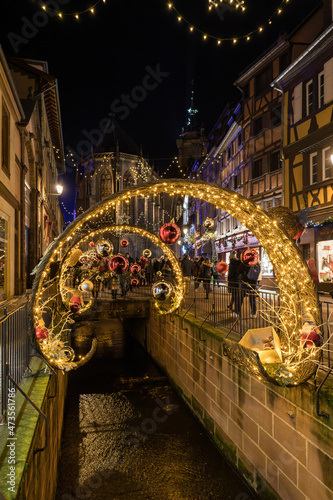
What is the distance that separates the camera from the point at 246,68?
23359 mm

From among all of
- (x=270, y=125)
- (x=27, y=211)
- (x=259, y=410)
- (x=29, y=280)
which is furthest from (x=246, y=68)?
(x=259, y=410)

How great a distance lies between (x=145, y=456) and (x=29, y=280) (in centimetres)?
1150

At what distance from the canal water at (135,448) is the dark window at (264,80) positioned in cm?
1948

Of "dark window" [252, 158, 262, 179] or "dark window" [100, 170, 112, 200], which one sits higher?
"dark window" [100, 170, 112, 200]

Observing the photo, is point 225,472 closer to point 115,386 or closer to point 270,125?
point 115,386

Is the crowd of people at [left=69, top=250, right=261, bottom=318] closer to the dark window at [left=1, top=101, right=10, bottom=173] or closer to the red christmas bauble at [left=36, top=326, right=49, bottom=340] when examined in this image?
the red christmas bauble at [left=36, top=326, right=49, bottom=340]

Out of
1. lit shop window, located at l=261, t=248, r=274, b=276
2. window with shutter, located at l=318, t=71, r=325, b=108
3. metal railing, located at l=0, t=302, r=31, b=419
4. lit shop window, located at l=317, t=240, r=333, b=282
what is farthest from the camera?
lit shop window, located at l=261, t=248, r=274, b=276

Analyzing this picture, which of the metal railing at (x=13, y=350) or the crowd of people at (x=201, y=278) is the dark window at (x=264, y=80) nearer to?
the crowd of people at (x=201, y=278)

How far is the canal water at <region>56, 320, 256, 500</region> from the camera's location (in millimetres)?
6855

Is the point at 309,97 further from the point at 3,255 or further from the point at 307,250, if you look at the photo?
the point at 3,255

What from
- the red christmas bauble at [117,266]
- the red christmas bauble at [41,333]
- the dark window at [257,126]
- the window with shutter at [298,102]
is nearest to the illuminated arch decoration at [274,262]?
the red christmas bauble at [41,333]

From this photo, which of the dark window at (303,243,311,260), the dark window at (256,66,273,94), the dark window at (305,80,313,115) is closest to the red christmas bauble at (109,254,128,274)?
the dark window at (303,243,311,260)

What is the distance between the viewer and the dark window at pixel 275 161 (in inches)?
831

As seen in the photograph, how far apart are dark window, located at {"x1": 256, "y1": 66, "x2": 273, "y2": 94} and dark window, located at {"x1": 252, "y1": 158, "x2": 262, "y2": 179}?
15.3ft
